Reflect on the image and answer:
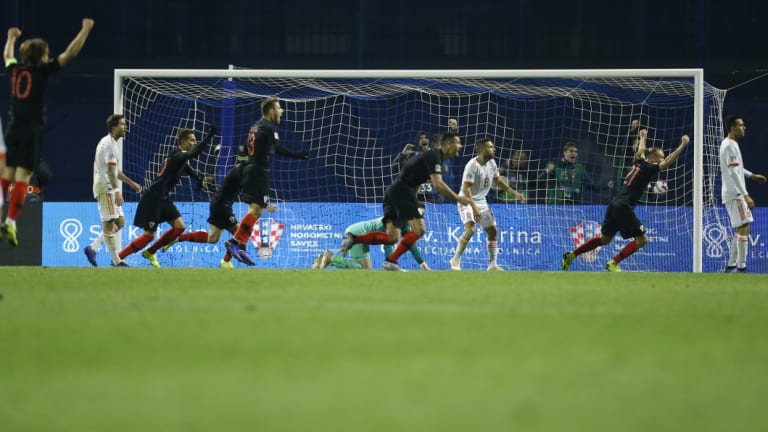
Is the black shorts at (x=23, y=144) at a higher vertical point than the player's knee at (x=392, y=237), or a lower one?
higher

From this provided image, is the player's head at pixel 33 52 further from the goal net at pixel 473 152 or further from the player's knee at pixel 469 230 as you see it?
the player's knee at pixel 469 230

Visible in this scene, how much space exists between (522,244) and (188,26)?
41.5ft

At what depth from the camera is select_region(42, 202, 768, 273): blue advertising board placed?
17.5m

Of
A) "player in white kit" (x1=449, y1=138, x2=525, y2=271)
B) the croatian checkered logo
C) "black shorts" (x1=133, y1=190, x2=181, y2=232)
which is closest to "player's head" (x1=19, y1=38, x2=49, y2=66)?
"black shorts" (x1=133, y1=190, x2=181, y2=232)

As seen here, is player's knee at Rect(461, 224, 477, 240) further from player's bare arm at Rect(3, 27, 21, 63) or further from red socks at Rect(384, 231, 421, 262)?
player's bare arm at Rect(3, 27, 21, 63)

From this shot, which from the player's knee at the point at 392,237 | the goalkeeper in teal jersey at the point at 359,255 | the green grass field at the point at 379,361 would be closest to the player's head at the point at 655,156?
the goalkeeper in teal jersey at the point at 359,255

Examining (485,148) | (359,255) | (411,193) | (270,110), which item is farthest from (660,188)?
(270,110)

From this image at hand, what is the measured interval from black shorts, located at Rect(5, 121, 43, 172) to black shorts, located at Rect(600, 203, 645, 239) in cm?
779

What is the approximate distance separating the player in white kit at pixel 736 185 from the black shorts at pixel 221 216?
6.66 meters

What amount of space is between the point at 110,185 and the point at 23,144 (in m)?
4.12

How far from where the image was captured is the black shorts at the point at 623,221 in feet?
48.6

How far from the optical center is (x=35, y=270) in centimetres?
1230

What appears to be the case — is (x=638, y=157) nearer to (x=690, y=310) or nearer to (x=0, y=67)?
(x=690, y=310)

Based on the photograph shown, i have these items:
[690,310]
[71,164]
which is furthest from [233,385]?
[71,164]
